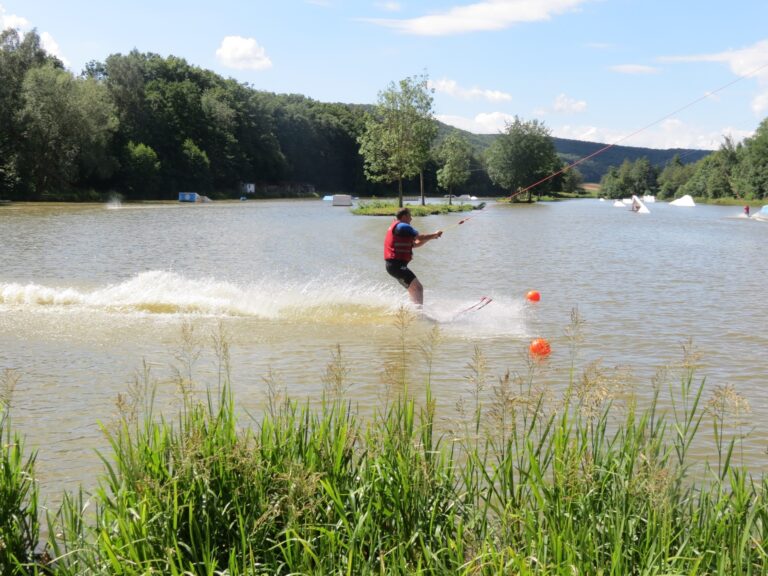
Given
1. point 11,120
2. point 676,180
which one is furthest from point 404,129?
point 676,180

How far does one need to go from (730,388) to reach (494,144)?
138237 millimetres

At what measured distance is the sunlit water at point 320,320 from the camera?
8781 millimetres

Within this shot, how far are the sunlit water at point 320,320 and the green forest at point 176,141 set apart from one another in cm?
4682

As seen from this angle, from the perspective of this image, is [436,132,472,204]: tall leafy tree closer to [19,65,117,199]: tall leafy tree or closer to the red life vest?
[19,65,117,199]: tall leafy tree

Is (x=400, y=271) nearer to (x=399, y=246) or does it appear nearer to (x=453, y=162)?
(x=399, y=246)

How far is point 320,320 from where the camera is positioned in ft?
47.2

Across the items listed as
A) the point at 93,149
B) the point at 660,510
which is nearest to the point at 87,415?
the point at 660,510

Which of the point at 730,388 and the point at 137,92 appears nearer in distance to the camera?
the point at 730,388

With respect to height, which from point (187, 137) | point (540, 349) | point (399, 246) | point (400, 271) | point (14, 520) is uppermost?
point (187, 137)

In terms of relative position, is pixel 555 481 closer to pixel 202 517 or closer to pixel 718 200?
pixel 202 517

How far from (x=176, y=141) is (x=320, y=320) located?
108906mm

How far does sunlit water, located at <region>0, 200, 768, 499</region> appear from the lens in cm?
878

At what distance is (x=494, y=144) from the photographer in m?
138

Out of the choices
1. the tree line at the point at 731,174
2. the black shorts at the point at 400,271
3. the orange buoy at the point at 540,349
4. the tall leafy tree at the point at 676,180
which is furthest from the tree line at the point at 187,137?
the orange buoy at the point at 540,349
